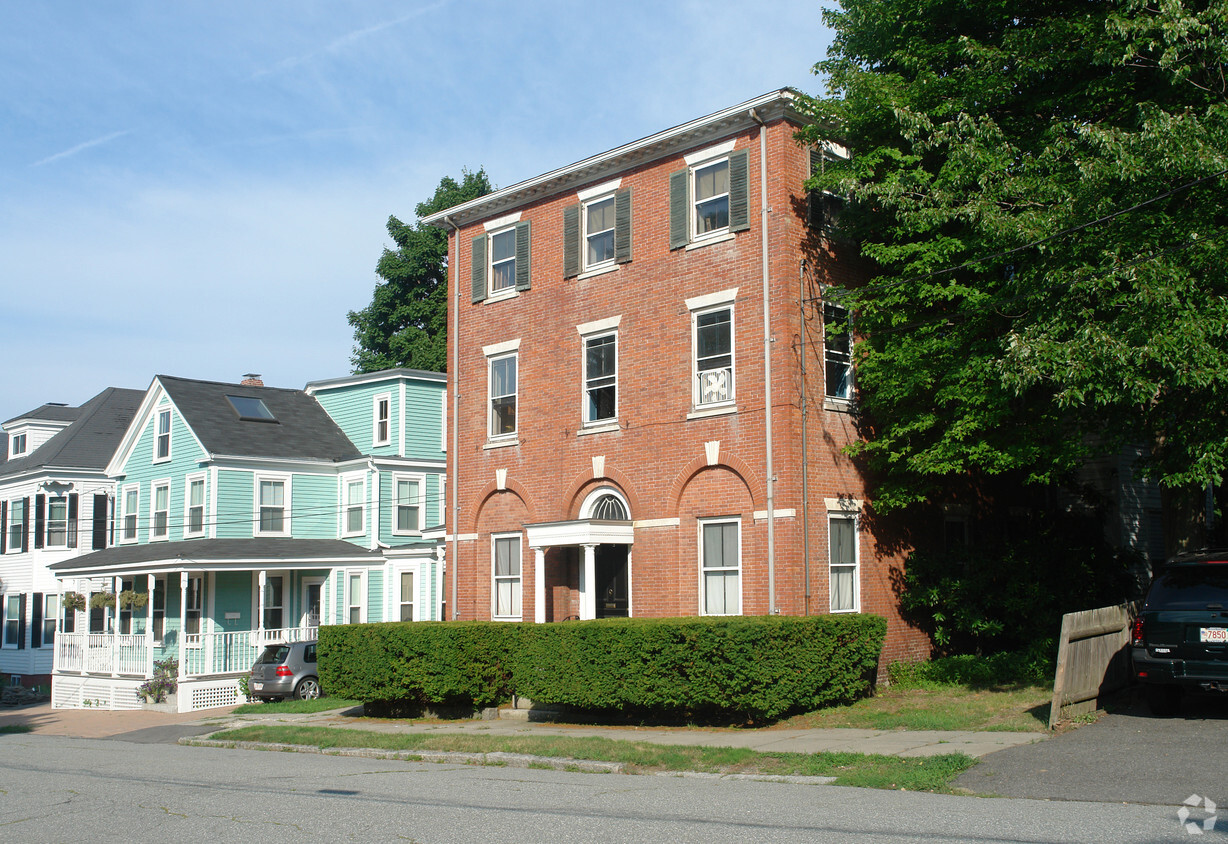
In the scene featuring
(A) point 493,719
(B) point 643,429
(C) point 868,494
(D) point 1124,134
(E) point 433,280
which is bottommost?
(A) point 493,719

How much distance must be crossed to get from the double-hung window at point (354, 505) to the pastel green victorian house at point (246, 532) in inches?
1.7

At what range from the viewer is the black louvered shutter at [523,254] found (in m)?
23.6

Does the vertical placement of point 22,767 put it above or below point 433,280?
below

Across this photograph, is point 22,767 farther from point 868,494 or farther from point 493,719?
point 868,494

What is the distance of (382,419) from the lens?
117ft

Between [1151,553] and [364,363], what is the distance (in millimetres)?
33475

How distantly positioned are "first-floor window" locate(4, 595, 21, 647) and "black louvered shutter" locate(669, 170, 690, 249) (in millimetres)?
29868

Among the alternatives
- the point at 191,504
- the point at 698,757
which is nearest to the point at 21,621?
the point at 191,504

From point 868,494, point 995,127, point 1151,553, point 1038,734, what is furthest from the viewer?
point 1151,553

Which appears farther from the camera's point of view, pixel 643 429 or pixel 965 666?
pixel 643 429

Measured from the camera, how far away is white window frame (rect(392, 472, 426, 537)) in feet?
112

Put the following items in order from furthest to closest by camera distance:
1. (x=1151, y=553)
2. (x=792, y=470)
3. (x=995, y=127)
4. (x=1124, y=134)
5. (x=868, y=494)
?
(x=1151, y=553), (x=868, y=494), (x=792, y=470), (x=995, y=127), (x=1124, y=134)

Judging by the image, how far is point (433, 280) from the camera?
49.9m

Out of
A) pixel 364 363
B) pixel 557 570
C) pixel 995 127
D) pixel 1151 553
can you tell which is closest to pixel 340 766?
pixel 557 570
